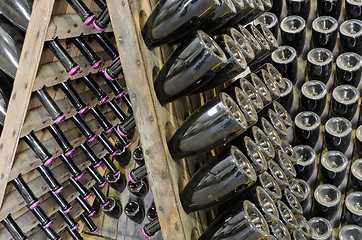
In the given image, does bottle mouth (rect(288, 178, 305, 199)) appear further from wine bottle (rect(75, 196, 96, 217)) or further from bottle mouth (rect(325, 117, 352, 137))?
wine bottle (rect(75, 196, 96, 217))

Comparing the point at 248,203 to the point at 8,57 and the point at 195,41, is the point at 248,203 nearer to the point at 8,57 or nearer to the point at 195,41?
the point at 195,41

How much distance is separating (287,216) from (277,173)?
0.11 meters

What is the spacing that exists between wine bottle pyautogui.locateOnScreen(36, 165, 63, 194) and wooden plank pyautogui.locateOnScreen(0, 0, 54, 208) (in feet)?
0.44

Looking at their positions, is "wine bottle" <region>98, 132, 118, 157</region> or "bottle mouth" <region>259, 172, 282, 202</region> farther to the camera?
"wine bottle" <region>98, 132, 118, 157</region>

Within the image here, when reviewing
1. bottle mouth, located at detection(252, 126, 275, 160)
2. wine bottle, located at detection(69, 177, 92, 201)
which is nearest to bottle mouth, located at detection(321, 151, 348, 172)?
bottle mouth, located at detection(252, 126, 275, 160)

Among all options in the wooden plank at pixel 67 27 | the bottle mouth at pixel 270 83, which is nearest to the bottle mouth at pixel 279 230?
the bottle mouth at pixel 270 83

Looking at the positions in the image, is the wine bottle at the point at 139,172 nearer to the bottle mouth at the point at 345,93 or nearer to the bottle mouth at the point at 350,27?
the bottle mouth at the point at 345,93

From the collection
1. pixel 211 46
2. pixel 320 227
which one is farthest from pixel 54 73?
pixel 320 227

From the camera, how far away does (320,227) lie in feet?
4.55

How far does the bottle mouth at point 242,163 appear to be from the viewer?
0.96 metres

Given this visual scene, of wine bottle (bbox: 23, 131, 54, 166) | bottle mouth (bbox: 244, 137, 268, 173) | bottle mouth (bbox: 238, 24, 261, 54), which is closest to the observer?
bottle mouth (bbox: 244, 137, 268, 173)

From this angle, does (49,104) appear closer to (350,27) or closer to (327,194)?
(327,194)

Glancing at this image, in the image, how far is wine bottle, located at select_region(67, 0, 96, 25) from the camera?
44.1 inches

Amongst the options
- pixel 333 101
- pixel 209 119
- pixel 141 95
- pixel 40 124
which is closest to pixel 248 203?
pixel 209 119
